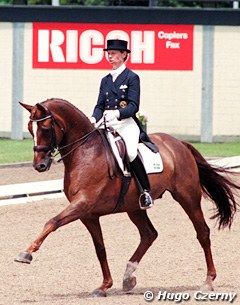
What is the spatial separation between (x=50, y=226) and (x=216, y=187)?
2639mm

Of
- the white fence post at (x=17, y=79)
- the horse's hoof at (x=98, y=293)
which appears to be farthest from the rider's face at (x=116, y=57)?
the white fence post at (x=17, y=79)

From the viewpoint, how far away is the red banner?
1250 inches

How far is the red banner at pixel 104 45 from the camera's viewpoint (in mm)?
31750

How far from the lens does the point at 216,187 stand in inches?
478

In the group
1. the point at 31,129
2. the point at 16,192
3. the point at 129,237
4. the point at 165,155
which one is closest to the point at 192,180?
the point at 165,155

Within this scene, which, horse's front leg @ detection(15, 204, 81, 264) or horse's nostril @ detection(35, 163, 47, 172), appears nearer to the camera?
horse's front leg @ detection(15, 204, 81, 264)

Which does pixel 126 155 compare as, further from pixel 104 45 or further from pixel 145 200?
pixel 104 45

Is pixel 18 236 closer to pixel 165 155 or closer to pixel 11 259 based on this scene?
pixel 11 259

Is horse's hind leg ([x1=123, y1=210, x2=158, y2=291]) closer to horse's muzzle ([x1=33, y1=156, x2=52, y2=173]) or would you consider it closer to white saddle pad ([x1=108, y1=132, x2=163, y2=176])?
white saddle pad ([x1=108, y1=132, x2=163, y2=176])

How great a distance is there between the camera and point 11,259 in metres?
12.8

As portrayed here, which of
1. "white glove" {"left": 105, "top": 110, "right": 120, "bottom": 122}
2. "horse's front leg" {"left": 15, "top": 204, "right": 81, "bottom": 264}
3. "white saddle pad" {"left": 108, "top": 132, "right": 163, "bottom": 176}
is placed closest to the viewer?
"horse's front leg" {"left": 15, "top": 204, "right": 81, "bottom": 264}

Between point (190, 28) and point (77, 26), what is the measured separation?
3118mm

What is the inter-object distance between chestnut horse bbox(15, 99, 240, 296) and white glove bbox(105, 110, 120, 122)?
0.17 metres

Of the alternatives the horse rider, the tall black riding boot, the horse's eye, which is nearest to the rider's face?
the horse rider
